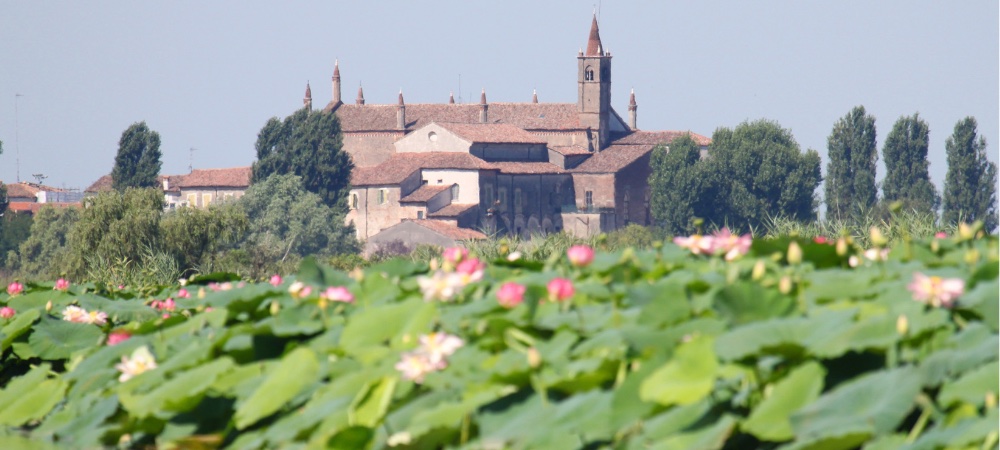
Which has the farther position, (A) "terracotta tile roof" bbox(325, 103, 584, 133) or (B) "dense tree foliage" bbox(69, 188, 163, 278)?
(A) "terracotta tile roof" bbox(325, 103, 584, 133)

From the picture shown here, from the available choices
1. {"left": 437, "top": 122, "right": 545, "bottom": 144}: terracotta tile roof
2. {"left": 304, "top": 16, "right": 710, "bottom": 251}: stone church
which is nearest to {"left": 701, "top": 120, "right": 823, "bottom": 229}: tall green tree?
{"left": 304, "top": 16, "right": 710, "bottom": 251}: stone church

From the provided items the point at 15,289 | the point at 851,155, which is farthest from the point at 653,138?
the point at 15,289

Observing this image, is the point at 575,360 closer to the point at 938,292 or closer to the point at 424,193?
the point at 938,292

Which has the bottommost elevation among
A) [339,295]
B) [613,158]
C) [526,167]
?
[526,167]

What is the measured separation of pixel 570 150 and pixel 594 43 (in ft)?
45.8

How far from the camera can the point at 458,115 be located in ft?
355

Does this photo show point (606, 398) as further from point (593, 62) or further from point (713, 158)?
point (593, 62)

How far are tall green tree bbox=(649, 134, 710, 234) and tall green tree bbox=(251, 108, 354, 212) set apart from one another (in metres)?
19.7

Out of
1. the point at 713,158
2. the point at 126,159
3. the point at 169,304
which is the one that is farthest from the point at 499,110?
the point at 169,304

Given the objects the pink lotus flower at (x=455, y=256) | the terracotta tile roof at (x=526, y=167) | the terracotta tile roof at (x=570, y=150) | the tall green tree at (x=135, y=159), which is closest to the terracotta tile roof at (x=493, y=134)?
the terracotta tile roof at (x=526, y=167)

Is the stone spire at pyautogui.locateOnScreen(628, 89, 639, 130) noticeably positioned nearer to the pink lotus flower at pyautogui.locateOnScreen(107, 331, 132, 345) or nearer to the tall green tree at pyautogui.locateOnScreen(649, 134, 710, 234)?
the tall green tree at pyautogui.locateOnScreen(649, 134, 710, 234)

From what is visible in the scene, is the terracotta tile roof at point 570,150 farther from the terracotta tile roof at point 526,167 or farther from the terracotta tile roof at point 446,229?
the terracotta tile roof at point 446,229

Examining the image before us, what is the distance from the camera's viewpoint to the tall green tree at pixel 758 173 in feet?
293

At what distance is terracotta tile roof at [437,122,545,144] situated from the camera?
3716 inches
